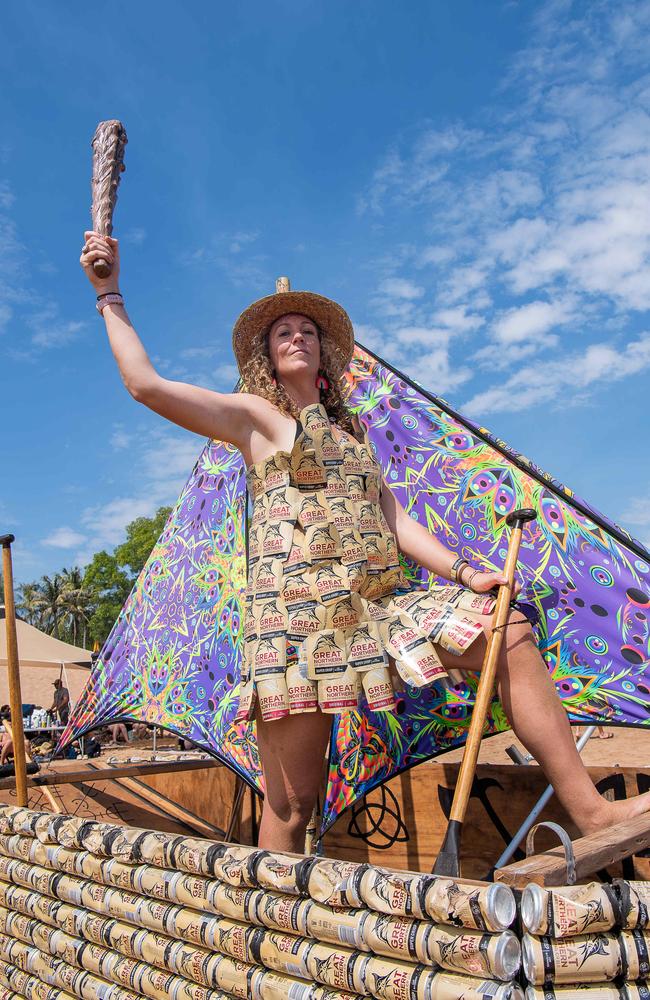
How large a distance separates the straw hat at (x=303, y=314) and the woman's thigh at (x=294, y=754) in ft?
3.80

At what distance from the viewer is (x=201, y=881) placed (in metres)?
1.52

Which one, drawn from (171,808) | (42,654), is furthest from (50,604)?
(171,808)

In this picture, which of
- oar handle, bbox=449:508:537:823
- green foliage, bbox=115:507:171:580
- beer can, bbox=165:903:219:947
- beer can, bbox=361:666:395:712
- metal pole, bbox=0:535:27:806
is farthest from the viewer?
green foliage, bbox=115:507:171:580

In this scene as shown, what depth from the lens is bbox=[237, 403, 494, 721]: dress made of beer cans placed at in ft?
6.38

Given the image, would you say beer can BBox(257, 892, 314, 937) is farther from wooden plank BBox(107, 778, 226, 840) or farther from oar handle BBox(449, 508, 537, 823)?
wooden plank BBox(107, 778, 226, 840)

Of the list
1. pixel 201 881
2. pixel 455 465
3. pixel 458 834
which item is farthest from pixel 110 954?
pixel 455 465

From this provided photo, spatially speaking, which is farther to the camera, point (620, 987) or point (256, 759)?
point (256, 759)

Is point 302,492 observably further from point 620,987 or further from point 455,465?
point 620,987

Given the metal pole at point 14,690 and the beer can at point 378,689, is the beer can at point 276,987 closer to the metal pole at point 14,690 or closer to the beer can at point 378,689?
the beer can at point 378,689

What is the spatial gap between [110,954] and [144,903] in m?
0.22

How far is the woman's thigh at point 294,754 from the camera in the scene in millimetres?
1992

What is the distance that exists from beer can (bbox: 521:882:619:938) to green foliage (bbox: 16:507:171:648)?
Answer: 1336 inches

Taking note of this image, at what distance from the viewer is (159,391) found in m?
2.03

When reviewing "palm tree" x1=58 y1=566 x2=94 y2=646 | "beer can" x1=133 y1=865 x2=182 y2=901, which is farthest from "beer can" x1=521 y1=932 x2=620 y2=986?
"palm tree" x1=58 y1=566 x2=94 y2=646
